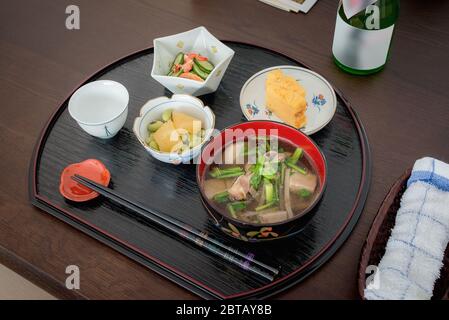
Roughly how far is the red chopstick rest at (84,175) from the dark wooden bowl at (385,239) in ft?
2.00

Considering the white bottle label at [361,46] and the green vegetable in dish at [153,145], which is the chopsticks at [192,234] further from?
the white bottle label at [361,46]

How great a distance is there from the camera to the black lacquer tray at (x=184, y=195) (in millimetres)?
1062

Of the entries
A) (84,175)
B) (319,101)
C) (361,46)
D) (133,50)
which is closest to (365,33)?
(361,46)

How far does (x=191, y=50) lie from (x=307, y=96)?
35 cm

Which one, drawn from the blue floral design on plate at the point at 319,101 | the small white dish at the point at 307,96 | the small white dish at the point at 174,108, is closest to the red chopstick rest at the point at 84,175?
the small white dish at the point at 174,108

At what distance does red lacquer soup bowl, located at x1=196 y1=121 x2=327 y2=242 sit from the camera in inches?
39.1

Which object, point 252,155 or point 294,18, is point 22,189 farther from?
point 294,18

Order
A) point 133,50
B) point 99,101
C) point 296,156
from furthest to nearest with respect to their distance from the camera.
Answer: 1. point 133,50
2. point 99,101
3. point 296,156

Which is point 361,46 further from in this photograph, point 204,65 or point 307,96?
point 204,65

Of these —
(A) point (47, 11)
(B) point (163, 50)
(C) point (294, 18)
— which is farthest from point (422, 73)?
(A) point (47, 11)

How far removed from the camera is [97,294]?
106 centimetres

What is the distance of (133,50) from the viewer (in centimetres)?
152

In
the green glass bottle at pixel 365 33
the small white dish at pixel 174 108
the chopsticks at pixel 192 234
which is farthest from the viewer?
the green glass bottle at pixel 365 33
